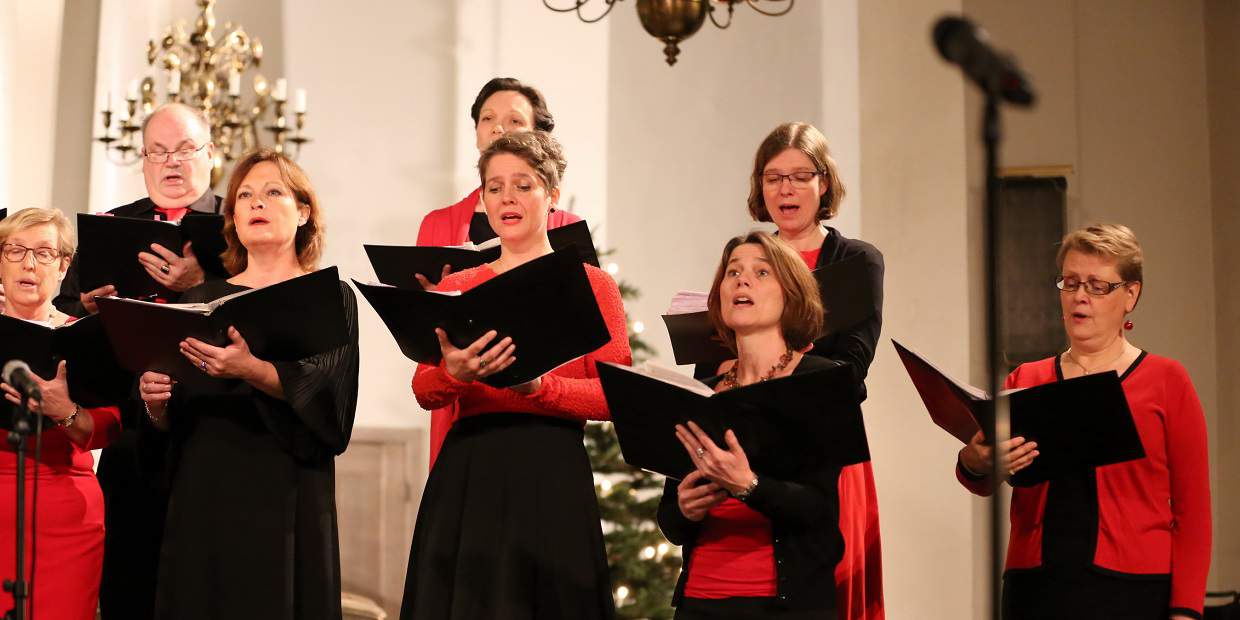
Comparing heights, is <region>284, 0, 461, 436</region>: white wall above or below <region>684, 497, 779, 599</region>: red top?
above

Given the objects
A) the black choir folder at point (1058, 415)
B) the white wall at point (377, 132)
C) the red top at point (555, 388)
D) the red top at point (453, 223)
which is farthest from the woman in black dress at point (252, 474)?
the white wall at point (377, 132)

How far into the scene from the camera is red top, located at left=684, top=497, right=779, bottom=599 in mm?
2797

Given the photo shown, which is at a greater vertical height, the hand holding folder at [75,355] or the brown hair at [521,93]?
the brown hair at [521,93]

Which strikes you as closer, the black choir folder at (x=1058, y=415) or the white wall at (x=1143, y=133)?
the black choir folder at (x=1058, y=415)

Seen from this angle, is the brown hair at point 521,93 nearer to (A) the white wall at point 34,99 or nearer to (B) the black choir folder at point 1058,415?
(B) the black choir folder at point 1058,415

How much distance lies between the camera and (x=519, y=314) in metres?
2.73

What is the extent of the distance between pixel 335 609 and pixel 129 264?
100 cm

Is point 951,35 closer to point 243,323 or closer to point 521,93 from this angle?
point 243,323

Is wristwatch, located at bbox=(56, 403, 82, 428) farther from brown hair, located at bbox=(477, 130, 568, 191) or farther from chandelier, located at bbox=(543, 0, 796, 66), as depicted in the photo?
chandelier, located at bbox=(543, 0, 796, 66)

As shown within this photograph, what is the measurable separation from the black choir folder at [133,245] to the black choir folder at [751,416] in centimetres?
121

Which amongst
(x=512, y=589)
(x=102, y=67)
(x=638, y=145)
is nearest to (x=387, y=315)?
(x=512, y=589)

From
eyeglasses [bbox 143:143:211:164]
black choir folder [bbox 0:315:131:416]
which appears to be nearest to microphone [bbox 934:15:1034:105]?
black choir folder [bbox 0:315:131:416]

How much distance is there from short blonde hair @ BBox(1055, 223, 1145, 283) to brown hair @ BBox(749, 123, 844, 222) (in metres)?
0.63

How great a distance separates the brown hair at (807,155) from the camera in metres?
3.59
